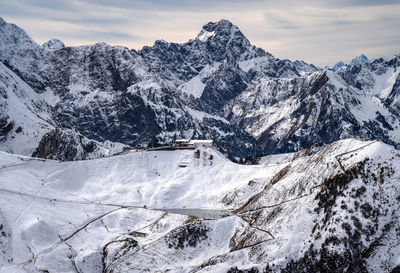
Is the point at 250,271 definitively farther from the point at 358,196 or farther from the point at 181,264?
the point at 358,196

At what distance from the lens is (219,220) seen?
14612 cm

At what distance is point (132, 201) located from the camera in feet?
595

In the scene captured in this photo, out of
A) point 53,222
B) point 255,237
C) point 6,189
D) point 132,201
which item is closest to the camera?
point 255,237

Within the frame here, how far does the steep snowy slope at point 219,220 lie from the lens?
115 m

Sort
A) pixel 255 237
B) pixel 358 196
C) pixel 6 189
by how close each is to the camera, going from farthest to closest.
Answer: pixel 6 189, pixel 255 237, pixel 358 196

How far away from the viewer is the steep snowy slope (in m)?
115

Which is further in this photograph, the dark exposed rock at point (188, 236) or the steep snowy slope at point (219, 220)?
the dark exposed rock at point (188, 236)

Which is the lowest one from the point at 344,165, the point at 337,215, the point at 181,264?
the point at 181,264

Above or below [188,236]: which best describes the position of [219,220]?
above

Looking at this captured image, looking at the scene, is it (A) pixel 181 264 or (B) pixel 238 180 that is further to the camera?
(B) pixel 238 180

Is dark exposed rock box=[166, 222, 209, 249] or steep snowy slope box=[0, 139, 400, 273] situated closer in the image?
steep snowy slope box=[0, 139, 400, 273]

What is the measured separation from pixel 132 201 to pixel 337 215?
8800 cm

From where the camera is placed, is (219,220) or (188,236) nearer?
(188,236)

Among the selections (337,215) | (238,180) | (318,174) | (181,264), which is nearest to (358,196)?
(337,215)
